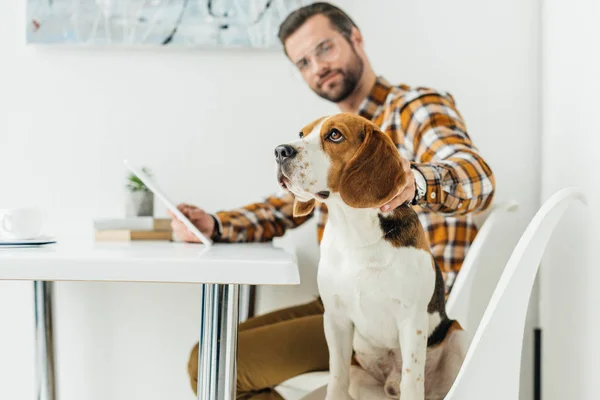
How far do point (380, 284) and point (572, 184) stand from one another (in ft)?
2.48

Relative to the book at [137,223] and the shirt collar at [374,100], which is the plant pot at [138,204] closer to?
the book at [137,223]

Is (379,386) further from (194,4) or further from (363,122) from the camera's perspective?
(194,4)

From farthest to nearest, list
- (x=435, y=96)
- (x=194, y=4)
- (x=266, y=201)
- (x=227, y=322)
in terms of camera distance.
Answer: (x=194, y=4) < (x=266, y=201) < (x=435, y=96) < (x=227, y=322)

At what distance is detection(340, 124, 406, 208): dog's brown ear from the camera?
2.80 ft

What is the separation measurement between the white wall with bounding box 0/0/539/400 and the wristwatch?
838 millimetres

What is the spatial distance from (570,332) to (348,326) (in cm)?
73

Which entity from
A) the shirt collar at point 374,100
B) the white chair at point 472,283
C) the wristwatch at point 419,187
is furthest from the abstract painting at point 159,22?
the wristwatch at point 419,187

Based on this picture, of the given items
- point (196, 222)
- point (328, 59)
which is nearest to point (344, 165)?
point (196, 222)

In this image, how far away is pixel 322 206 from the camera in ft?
5.22

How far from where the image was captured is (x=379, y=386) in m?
0.98

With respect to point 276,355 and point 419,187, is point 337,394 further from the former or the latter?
point 276,355

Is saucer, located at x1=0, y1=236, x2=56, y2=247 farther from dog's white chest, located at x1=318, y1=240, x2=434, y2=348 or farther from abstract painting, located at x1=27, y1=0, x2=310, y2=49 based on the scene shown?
abstract painting, located at x1=27, y1=0, x2=310, y2=49

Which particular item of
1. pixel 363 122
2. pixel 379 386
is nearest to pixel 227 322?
pixel 379 386

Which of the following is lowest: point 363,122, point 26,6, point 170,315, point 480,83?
point 170,315
